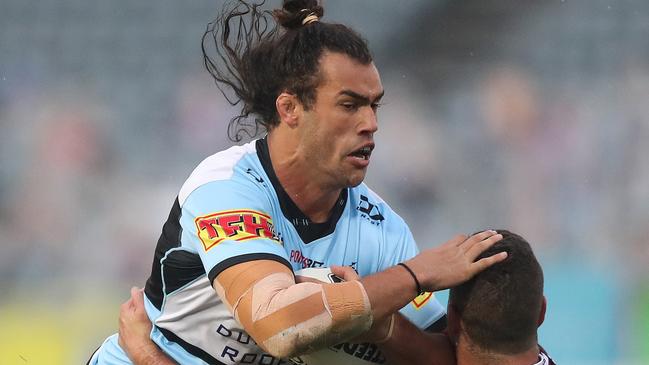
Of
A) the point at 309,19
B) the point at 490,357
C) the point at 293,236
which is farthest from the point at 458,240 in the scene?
the point at 309,19

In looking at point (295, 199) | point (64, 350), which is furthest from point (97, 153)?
point (295, 199)

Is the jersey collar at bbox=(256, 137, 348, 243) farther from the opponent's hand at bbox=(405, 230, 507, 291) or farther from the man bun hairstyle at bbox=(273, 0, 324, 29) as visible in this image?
the opponent's hand at bbox=(405, 230, 507, 291)

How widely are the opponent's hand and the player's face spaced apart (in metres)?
0.55

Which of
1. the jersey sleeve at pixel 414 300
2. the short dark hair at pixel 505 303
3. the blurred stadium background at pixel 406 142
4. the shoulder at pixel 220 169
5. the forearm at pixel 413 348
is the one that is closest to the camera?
the short dark hair at pixel 505 303

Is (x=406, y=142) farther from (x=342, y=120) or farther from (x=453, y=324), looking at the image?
(x=453, y=324)

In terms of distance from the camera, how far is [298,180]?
3.77 meters

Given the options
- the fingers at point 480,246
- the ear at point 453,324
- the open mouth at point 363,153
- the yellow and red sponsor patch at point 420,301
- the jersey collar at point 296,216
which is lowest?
the ear at point 453,324

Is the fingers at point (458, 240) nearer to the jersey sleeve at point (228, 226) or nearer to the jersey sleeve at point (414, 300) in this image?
the jersey sleeve at point (414, 300)

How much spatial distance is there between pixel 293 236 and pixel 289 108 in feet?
1.52

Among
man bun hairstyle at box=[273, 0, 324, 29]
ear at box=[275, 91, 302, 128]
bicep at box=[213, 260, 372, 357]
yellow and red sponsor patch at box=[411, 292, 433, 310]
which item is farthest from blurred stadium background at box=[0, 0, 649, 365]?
bicep at box=[213, 260, 372, 357]

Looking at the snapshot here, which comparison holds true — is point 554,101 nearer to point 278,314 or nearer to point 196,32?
point 196,32

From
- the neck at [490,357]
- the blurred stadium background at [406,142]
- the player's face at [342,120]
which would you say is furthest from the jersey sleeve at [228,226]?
the blurred stadium background at [406,142]

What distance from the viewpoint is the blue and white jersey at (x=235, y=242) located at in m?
3.37

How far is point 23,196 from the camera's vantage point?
8.33m
